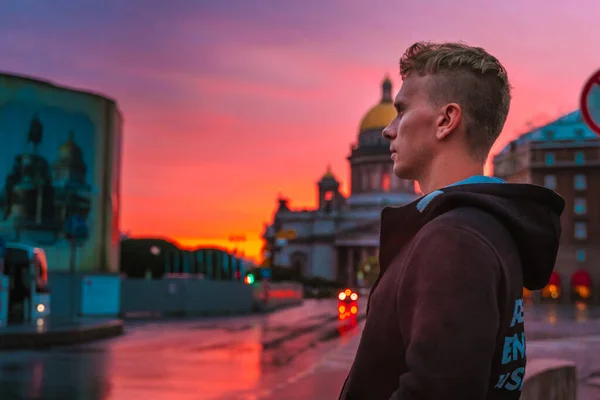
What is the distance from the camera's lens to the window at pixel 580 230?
9131 centimetres

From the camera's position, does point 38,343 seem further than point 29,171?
No

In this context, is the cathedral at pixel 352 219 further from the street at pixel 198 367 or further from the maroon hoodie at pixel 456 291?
the maroon hoodie at pixel 456 291

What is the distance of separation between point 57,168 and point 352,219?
113 m

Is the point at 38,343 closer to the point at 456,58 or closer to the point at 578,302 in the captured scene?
the point at 456,58

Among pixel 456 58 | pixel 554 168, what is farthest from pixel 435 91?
pixel 554 168

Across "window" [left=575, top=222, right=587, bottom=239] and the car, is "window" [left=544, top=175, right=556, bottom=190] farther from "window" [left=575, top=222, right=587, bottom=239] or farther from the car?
the car

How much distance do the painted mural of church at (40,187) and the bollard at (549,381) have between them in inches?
1175

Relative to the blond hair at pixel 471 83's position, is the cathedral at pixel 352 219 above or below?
above

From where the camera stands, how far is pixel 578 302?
92.2 meters

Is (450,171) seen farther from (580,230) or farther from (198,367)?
(580,230)

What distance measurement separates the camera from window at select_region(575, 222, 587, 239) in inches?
3595

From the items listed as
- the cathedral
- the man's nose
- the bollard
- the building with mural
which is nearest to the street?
the bollard

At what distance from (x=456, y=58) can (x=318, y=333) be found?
27710 mm

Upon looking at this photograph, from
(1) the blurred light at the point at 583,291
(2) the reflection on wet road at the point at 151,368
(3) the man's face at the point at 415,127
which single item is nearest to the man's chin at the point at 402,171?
(3) the man's face at the point at 415,127
